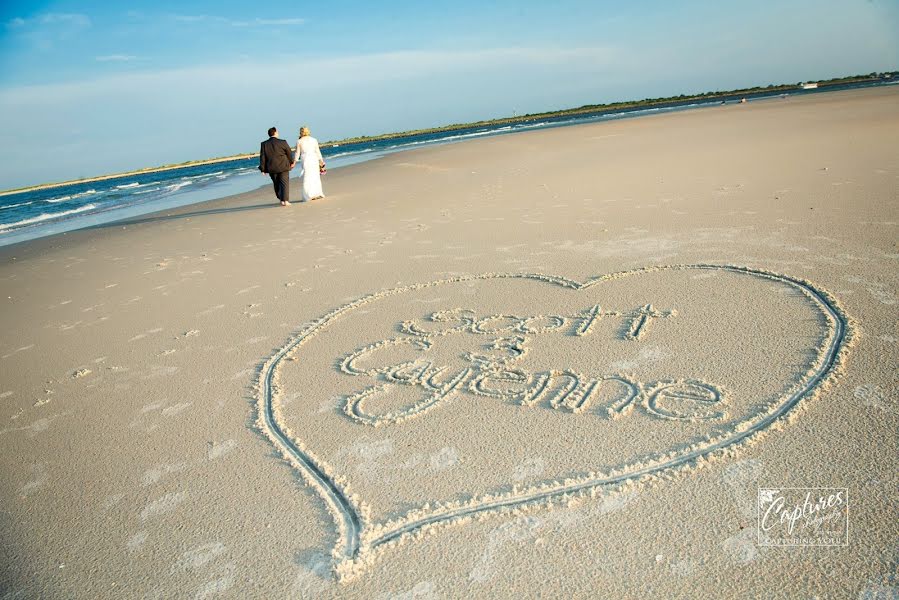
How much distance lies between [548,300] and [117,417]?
126 inches

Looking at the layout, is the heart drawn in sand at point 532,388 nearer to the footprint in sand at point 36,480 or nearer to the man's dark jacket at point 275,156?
the footprint in sand at point 36,480

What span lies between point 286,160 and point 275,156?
253 mm

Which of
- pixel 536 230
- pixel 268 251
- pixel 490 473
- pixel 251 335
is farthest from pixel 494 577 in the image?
pixel 268 251

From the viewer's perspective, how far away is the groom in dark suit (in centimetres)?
1239

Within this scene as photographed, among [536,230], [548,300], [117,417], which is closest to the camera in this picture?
[117,417]

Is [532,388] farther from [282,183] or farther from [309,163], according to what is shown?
[282,183]

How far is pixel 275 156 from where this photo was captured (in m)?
12.5

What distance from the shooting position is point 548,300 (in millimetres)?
4883

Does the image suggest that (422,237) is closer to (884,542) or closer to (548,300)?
(548,300)

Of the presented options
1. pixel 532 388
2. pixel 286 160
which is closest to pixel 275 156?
pixel 286 160

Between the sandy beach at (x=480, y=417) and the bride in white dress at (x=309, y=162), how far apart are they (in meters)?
5.88

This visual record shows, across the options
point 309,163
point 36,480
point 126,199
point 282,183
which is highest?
point 309,163

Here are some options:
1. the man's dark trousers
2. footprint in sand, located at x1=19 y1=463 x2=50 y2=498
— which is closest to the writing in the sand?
footprint in sand, located at x1=19 y1=463 x2=50 y2=498

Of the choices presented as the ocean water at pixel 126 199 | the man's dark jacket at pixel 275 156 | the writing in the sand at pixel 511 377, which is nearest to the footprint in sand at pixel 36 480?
the writing in the sand at pixel 511 377
